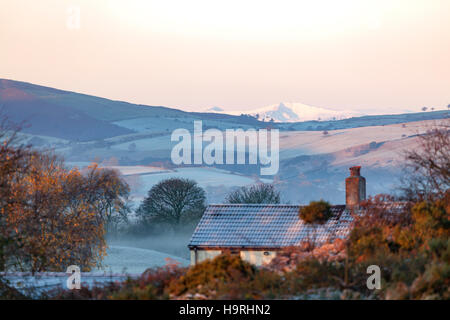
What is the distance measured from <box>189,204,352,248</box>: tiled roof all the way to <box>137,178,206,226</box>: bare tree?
5088 cm

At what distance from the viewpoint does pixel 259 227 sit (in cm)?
3619

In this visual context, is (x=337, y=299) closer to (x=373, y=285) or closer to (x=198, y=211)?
(x=373, y=285)

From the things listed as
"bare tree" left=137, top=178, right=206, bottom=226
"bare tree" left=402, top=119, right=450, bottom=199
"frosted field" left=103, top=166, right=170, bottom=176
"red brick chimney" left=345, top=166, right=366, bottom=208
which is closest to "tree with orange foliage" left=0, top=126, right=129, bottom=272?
"red brick chimney" left=345, top=166, right=366, bottom=208

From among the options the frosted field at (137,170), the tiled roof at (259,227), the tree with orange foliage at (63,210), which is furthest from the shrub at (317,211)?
the frosted field at (137,170)

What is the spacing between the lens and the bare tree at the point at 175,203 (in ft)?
293

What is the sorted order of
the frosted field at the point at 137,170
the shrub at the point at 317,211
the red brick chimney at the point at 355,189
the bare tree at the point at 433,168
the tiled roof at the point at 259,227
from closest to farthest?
1. the shrub at the point at 317,211
2. the bare tree at the point at 433,168
3. the tiled roof at the point at 259,227
4. the red brick chimney at the point at 355,189
5. the frosted field at the point at 137,170

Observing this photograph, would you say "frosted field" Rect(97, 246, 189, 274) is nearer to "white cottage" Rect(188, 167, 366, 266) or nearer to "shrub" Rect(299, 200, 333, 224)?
"white cottage" Rect(188, 167, 366, 266)

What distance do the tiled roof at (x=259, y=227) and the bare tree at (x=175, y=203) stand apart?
50879 mm

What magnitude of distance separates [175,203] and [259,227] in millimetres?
55438

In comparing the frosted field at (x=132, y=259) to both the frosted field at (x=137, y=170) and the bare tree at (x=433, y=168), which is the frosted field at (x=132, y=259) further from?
the frosted field at (x=137, y=170)

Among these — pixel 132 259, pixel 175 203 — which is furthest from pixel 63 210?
pixel 175 203
